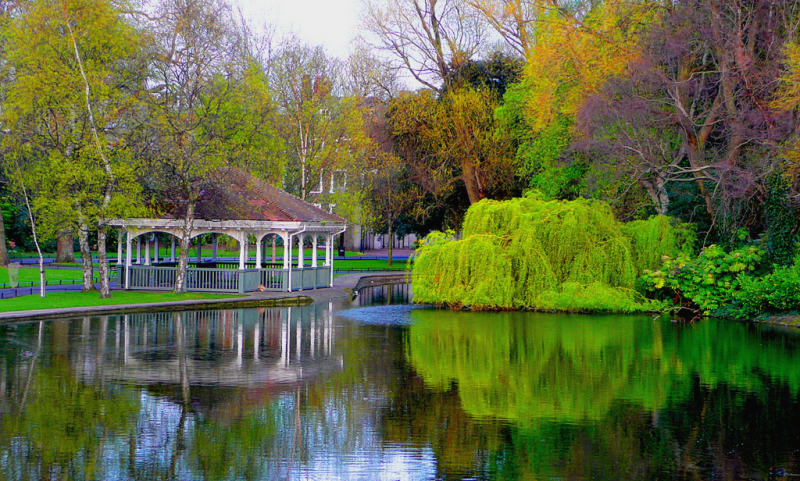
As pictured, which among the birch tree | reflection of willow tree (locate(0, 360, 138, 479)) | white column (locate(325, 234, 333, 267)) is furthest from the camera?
white column (locate(325, 234, 333, 267))

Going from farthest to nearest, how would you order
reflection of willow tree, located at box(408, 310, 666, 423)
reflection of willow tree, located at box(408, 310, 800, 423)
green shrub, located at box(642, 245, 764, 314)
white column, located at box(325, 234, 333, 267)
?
white column, located at box(325, 234, 333, 267), green shrub, located at box(642, 245, 764, 314), reflection of willow tree, located at box(408, 310, 800, 423), reflection of willow tree, located at box(408, 310, 666, 423)

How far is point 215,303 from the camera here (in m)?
31.9

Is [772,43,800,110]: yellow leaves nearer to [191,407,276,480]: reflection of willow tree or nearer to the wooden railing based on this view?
the wooden railing

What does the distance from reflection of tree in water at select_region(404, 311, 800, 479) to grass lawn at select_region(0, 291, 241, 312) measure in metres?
11.8

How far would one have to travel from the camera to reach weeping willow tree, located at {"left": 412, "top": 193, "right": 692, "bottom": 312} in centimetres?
3228

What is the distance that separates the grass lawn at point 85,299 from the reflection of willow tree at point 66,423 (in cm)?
1422

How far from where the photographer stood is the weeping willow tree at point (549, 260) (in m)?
32.3

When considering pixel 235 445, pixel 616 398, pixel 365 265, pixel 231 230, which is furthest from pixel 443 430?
pixel 365 265

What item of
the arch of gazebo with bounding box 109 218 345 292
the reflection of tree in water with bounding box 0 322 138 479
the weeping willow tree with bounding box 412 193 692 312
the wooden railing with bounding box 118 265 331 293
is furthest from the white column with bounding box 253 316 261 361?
the wooden railing with bounding box 118 265 331 293

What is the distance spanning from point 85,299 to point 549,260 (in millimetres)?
17173

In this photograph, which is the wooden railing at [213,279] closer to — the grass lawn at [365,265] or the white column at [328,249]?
the white column at [328,249]

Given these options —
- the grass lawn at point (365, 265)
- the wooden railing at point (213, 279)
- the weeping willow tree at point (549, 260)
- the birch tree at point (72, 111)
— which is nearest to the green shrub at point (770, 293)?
the weeping willow tree at point (549, 260)

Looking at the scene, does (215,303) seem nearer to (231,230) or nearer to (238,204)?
(231,230)

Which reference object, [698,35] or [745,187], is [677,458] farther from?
[698,35]
